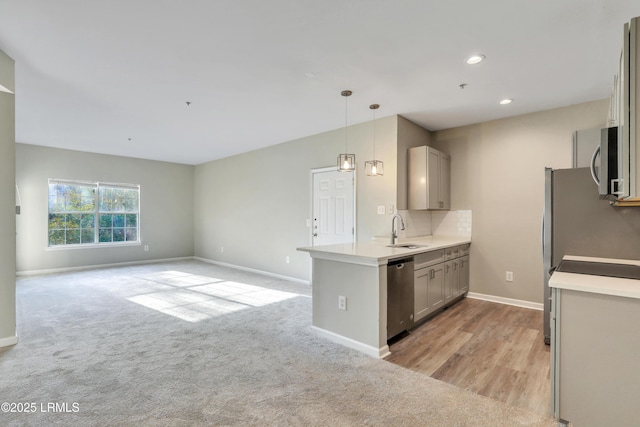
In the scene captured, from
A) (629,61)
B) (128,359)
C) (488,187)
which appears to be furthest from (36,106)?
(488,187)

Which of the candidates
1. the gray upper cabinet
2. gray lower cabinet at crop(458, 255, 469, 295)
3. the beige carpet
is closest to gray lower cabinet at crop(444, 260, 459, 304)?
gray lower cabinet at crop(458, 255, 469, 295)

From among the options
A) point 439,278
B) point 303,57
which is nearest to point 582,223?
point 439,278

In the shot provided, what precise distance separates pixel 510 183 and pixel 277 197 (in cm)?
390

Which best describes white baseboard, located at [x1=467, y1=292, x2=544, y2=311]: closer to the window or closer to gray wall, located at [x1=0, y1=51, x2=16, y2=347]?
gray wall, located at [x1=0, y1=51, x2=16, y2=347]

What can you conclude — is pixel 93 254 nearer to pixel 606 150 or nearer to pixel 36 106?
pixel 36 106

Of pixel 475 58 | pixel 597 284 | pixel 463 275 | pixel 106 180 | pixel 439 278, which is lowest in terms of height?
pixel 463 275

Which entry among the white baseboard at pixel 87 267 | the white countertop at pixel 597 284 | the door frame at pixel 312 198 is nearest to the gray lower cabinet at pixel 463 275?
the door frame at pixel 312 198

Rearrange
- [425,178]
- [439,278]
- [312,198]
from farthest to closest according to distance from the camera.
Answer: [312,198], [425,178], [439,278]

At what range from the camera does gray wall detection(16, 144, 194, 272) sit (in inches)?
237

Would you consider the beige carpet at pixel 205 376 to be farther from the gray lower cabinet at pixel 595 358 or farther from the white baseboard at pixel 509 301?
the white baseboard at pixel 509 301

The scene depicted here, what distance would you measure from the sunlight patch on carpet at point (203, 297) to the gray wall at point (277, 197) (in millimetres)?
1016

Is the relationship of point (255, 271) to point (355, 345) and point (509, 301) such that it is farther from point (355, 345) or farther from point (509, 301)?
point (509, 301)

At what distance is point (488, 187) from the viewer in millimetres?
4363

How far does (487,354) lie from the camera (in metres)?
2.72
